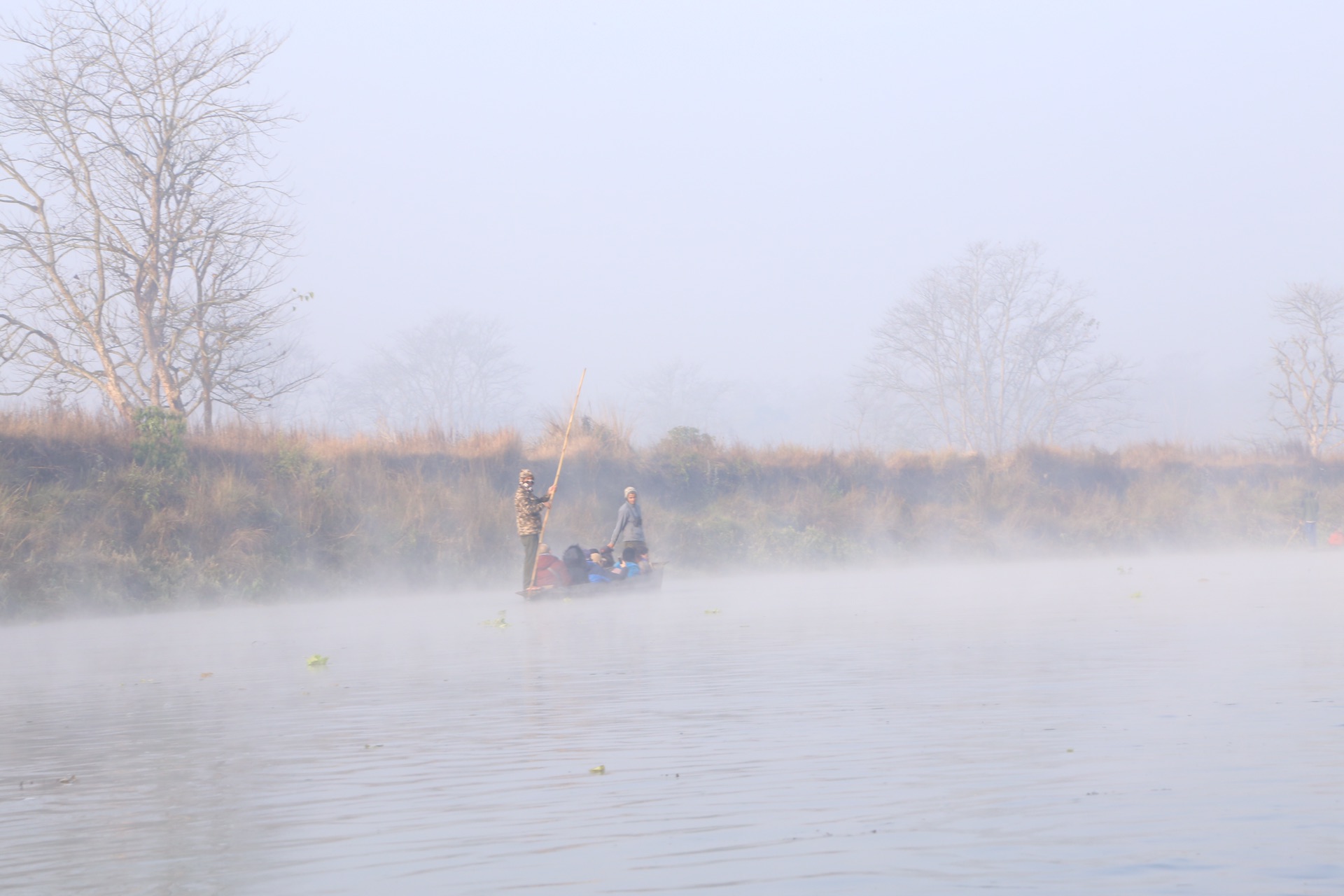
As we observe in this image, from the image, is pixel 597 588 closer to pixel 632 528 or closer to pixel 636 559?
pixel 636 559

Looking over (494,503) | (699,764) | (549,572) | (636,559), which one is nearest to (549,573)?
(549,572)

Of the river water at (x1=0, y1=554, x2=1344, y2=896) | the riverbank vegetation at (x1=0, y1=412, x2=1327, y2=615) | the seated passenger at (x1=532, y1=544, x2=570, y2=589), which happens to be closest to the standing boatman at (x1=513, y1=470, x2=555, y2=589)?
the seated passenger at (x1=532, y1=544, x2=570, y2=589)

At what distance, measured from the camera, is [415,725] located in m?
8.27

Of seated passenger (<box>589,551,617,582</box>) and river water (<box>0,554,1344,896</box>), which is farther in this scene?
seated passenger (<box>589,551,617,582</box>)

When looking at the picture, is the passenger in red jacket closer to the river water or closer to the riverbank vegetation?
the riverbank vegetation

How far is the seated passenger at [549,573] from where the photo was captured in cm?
2083

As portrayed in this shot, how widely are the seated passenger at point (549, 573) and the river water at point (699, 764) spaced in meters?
6.49

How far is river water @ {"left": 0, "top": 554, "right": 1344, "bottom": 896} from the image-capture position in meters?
4.64

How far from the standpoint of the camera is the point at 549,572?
2088 centimetres

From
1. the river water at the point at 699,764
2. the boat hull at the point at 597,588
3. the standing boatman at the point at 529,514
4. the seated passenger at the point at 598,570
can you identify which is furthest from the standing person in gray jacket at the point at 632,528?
the river water at the point at 699,764

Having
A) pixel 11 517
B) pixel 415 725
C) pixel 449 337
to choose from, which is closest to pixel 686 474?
pixel 11 517

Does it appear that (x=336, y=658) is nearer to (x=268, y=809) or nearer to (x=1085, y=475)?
(x=268, y=809)

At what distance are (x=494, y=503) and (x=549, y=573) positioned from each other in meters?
8.94

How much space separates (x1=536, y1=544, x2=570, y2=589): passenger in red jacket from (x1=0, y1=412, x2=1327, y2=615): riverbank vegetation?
6.26 m
